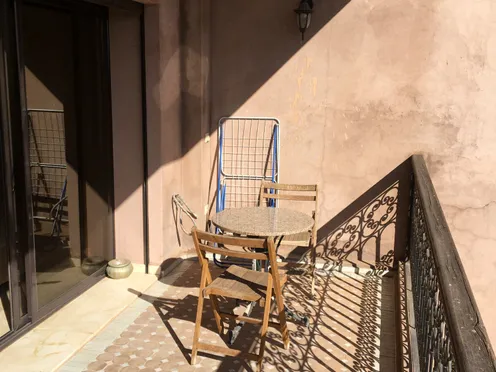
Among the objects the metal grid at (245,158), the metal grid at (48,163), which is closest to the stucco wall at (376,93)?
the metal grid at (245,158)

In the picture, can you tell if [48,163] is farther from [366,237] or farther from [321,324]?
[366,237]

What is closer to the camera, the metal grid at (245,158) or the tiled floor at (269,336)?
the tiled floor at (269,336)

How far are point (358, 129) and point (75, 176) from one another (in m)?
2.82

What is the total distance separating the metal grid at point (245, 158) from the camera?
211 inches

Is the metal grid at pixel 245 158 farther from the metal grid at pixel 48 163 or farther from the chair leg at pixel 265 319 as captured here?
the chair leg at pixel 265 319

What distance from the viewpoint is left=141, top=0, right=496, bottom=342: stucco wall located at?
189 inches

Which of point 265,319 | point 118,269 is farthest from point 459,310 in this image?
point 118,269

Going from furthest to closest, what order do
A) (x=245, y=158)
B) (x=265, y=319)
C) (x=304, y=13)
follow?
(x=245, y=158) → (x=304, y=13) → (x=265, y=319)

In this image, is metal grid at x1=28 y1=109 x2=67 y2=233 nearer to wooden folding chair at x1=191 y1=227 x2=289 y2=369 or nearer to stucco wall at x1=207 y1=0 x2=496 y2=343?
wooden folding chair at x1=191 y1=227 x2=289 y2=369

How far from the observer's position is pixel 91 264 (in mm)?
4676

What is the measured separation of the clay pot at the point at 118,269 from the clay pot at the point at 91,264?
0.34 ft

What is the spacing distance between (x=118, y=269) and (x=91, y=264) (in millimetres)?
255

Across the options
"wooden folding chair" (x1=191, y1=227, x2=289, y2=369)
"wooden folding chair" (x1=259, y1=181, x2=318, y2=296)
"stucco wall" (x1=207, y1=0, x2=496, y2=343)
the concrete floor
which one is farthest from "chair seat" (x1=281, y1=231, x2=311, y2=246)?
the concrete floor

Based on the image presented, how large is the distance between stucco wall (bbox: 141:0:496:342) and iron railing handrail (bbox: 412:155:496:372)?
254 centimetres
